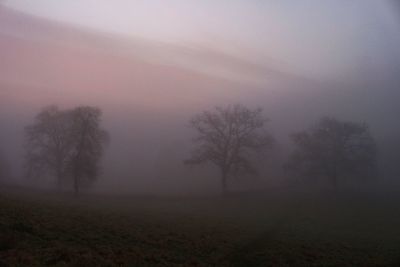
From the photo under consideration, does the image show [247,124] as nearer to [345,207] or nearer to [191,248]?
[345,207]

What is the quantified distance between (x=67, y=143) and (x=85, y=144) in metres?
5.86

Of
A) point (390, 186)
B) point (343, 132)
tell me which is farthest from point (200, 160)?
point (390, 186)

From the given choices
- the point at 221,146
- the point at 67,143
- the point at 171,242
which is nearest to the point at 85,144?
the point at 67,143

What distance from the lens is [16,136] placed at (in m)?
109

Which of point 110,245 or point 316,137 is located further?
point 316,137

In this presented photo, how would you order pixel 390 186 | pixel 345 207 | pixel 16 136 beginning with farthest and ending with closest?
pixel 16 136, pixel 390 186, pixel 345 207

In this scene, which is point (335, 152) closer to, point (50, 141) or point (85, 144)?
point (85, 144)

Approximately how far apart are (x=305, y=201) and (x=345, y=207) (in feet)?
18.6

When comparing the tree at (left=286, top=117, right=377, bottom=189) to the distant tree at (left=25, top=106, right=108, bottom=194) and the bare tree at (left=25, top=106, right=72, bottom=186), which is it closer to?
the distant tree at (left=25, top=106, right=108, bottom=194)

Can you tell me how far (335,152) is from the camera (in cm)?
6297

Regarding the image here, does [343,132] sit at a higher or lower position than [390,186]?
higher

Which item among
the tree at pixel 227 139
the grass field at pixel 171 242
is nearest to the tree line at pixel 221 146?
the tree at pixel 227 139

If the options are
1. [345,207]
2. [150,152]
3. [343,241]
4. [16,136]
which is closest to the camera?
[343,241]

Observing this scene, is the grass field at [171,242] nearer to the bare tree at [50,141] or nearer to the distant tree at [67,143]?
the distant tree at [67,143]
